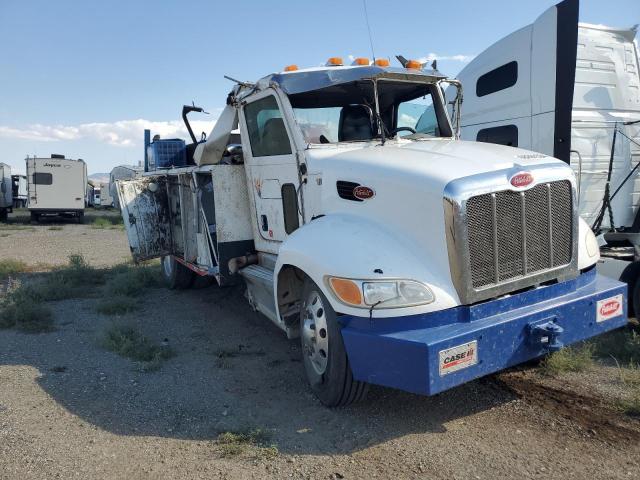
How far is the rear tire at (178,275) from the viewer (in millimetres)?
8453

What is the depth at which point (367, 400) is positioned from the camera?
4.26 metres

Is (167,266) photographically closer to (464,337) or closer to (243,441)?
(243,441)

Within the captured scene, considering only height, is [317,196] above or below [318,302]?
above

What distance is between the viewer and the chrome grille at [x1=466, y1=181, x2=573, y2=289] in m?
3.57

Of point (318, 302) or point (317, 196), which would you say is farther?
point (317, 196)

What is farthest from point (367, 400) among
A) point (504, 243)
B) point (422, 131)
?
point (422, 131)

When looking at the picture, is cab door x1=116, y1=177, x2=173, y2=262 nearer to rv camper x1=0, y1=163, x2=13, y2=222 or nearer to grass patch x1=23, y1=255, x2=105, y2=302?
grass patch x1=23, y1=255, x2=105, y2=302

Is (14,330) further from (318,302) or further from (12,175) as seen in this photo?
(12,175)

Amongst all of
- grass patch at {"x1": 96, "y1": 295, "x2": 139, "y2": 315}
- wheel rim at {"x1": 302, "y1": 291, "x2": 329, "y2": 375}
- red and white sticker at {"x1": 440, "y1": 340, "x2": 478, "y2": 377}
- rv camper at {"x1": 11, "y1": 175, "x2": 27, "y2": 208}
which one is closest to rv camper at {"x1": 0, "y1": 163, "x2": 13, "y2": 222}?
rv camper at {"x1": 11, "y1": 175, "x2": 27, "y2": 208}

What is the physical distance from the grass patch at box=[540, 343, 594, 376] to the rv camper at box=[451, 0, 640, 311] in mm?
2257

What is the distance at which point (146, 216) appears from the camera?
799cm

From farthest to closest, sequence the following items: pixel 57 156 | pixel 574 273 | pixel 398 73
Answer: pixel 57 156
pixel 398 73
pixel 574 273

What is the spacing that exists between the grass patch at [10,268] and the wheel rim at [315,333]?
8413mm

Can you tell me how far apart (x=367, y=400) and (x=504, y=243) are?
63.9 inches
